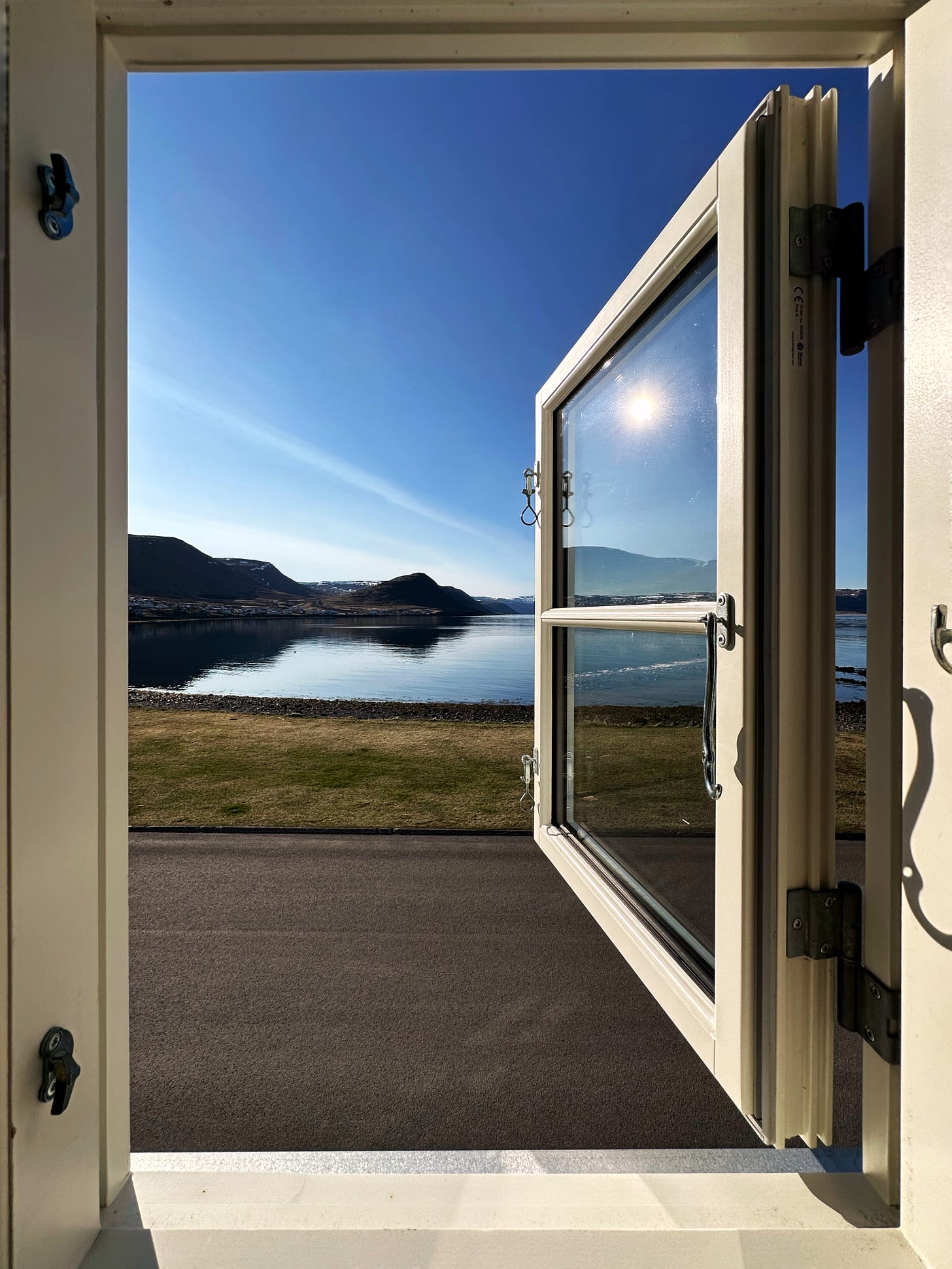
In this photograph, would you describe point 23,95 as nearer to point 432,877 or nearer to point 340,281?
point 432,877

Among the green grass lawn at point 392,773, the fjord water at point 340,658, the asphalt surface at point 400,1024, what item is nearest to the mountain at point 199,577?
the fjord water at point 340,658

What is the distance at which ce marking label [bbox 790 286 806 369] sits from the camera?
0.67 metres

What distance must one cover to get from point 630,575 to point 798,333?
1.90 feet

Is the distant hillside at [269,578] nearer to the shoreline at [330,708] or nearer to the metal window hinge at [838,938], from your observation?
the shoreline at [330,708]

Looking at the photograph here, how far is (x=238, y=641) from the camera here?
17062 mm

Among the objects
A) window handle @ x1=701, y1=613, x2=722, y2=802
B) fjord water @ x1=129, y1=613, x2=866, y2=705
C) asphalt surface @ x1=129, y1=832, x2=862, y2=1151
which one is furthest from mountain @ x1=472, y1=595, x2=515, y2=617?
window handle @ x1=701, y1=613, x2=722, y2=802

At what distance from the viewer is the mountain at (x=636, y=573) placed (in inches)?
37.2

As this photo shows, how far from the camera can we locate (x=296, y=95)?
3.22 metres

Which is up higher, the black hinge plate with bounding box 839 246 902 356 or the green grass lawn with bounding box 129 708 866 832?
the black hinge plate with bounding box 839 246 902 356

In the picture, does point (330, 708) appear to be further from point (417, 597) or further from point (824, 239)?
point (417, 597)

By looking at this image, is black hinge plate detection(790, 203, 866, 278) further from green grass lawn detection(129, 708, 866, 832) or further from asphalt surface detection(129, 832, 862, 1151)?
asphalt surface detection(129, 832, 862, 1151)

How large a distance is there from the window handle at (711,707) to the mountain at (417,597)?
2358 cm

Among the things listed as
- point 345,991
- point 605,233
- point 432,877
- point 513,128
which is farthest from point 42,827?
point 605,233

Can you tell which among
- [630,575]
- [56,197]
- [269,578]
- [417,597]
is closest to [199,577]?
[269,578]
